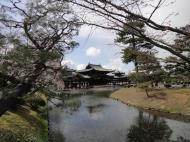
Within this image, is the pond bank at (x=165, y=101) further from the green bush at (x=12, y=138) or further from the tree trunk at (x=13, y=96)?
the tree trunk at (x=13, y=96)

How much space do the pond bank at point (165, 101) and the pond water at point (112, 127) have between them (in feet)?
8.97

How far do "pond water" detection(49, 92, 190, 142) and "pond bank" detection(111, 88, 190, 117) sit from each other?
108 inches

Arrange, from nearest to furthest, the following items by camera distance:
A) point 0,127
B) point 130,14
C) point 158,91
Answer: point 130,14 < point 0,127 < point 158,91

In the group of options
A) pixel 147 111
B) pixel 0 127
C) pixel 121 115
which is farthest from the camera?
pixel 147 111

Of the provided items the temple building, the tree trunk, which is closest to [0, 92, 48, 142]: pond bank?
the tree trunk

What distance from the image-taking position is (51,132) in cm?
2627

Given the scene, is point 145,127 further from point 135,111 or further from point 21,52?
point 21,52

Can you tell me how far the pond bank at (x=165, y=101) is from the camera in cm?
3688

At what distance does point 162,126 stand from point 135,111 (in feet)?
33.6

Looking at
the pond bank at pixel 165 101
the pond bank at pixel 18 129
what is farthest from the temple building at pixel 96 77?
the pond bank at pixel 18 129

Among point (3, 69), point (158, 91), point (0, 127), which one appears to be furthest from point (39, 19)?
point (158, 91)

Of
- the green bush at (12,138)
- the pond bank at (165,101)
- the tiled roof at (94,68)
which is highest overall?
the tiled roof at (94,68)

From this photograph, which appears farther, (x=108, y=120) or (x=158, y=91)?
(x=158, y=91)

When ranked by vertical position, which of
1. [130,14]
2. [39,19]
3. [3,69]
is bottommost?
[3,69]
